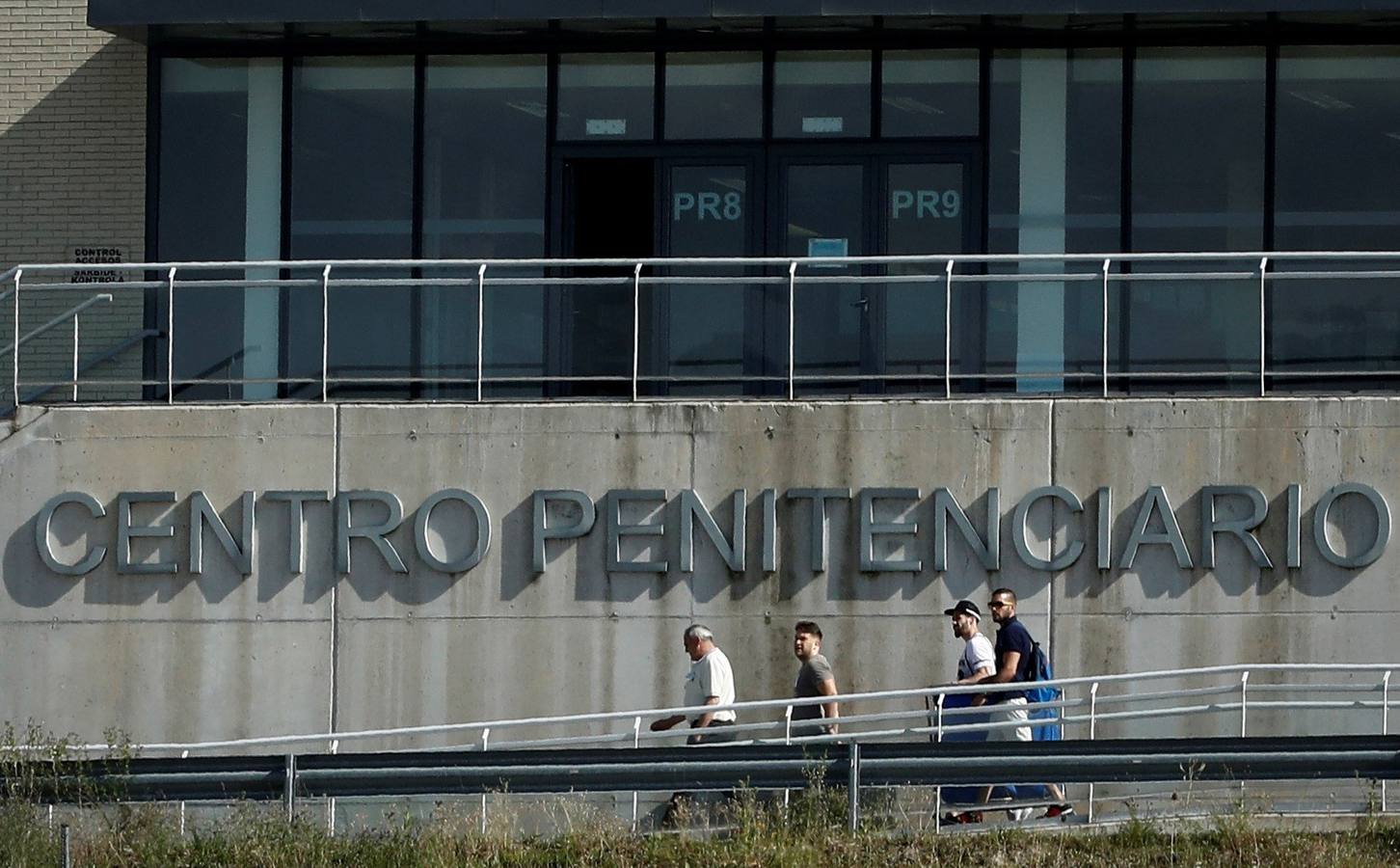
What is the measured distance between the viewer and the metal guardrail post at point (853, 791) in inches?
464

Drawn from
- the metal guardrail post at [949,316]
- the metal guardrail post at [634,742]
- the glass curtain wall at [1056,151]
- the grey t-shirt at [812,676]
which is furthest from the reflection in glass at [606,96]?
the grey t-shirt at [812,676]

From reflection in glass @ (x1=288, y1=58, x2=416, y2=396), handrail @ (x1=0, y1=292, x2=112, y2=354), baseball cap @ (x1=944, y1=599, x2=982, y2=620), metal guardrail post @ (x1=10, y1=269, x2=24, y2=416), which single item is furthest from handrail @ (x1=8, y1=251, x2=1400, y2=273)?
baseball cap @ (x1=944, y1=599, x2=982, y2=620)

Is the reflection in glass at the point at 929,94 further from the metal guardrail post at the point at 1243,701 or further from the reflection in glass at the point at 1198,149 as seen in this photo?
the metal guardrail post at the point at 1243,701

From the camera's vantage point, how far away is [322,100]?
19.9m

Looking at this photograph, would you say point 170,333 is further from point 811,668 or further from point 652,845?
point 652,845

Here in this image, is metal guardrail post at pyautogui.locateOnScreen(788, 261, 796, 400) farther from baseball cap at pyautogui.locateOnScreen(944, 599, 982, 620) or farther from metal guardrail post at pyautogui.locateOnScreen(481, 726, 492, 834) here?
metal guardrail post at pyautogui.locateOnScreen(481, 726, 492, 834)

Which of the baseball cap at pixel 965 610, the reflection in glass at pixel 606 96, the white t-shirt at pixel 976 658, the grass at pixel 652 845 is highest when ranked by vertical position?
the reflection in glass at pixel 606 96

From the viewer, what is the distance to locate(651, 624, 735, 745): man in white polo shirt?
578 inches

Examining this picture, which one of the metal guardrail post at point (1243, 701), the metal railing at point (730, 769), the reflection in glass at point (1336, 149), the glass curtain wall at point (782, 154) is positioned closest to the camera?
the metal railing at point (730, 769)

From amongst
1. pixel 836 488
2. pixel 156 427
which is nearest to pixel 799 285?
pixel 836 488

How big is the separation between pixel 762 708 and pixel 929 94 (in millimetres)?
6223

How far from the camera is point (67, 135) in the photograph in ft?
65.2

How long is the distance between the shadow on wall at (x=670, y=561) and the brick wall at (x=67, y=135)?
4.23 meters

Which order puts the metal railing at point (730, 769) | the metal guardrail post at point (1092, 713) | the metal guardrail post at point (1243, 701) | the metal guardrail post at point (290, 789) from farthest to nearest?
the metal guardrail post at point (1243, 701)
the metal guardrail post at point (1092, 713)
the metal guardrail post at point (290, 789)
the metal railing at point (730, 769)
